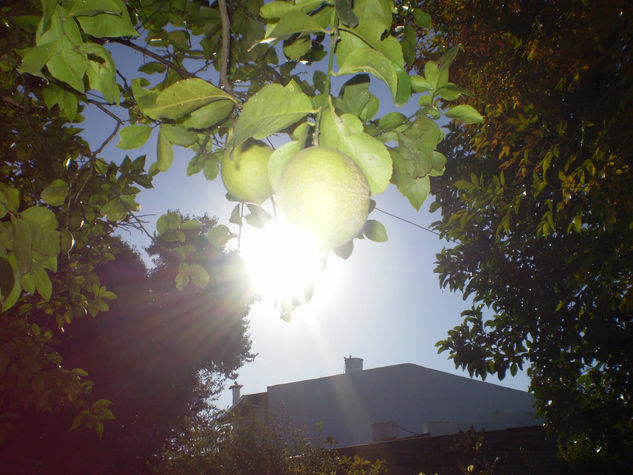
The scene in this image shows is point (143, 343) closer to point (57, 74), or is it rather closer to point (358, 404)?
point (358, 404)

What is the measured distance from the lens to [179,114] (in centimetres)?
102

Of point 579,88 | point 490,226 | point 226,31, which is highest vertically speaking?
point 579,88

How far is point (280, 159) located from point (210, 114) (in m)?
0.25

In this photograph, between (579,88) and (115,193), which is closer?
(115,193)

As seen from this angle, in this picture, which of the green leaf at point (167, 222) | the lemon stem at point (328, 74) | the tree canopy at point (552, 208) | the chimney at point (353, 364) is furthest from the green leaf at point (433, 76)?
the chimney at point (353, 364)

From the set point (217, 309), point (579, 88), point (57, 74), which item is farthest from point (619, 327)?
point (217, 309)

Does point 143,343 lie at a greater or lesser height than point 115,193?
greater

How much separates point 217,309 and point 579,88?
716 inches

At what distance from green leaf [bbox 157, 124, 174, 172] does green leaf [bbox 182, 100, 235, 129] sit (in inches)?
14.1

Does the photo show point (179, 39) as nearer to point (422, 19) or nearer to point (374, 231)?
point (422, 19)

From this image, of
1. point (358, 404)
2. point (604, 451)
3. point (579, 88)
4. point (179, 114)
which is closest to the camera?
point (179, 114)

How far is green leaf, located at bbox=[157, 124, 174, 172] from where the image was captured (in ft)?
4.60

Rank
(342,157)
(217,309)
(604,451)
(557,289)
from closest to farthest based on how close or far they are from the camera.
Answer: (342,157), (604,451), (557,289), (217,309)

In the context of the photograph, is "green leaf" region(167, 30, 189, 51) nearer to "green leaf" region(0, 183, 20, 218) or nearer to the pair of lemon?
"green leaf" region(0, 183, 20, 218)
